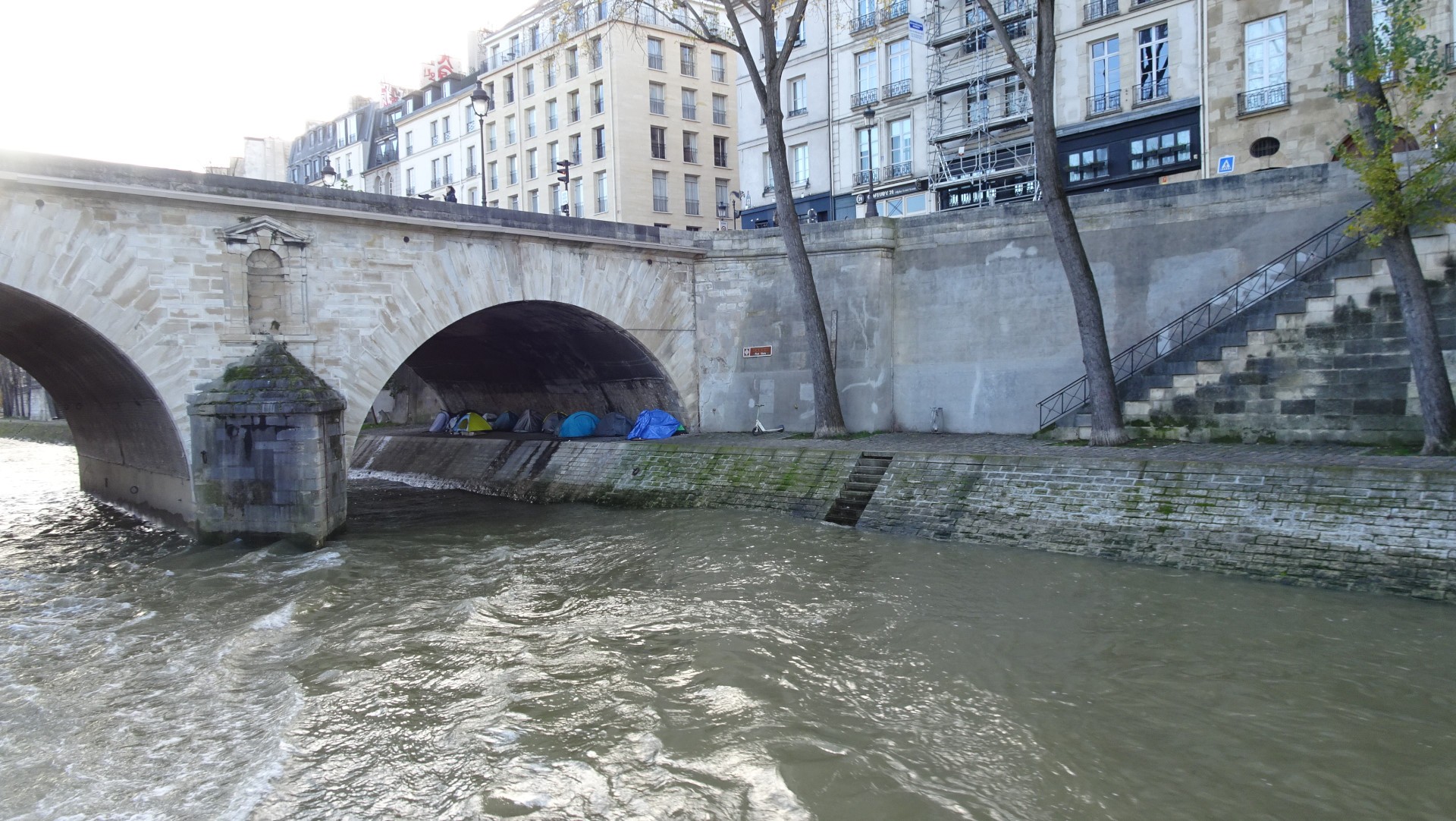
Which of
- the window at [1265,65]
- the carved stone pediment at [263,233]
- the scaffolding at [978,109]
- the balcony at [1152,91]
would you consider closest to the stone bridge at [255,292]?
the carved stone pediment at [263,233]

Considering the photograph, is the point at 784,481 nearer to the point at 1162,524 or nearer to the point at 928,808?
the point at 1162,524

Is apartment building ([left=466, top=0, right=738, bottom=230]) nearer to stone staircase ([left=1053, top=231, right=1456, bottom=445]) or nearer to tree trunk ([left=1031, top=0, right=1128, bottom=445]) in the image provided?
tree trunk ([left=1031, top=0, right=1128, bottom=445])

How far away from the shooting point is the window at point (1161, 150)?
24.2 m

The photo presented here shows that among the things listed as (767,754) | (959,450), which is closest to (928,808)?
(767,754)

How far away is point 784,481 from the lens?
16.1 m

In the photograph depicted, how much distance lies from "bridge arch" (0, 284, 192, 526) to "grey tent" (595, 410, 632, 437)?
875 centimetres

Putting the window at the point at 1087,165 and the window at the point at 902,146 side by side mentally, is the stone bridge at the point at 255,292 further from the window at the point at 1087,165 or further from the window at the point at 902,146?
the window at the point at 902,146

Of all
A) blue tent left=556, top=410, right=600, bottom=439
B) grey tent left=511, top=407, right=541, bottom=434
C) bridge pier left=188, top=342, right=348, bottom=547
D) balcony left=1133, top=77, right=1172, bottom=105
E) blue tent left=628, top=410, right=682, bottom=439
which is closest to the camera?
bridge pier left=188, top=342, right=348, bottom=547

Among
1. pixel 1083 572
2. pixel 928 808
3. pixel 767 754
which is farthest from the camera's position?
pixel 1083 572

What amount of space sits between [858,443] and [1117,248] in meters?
5.68

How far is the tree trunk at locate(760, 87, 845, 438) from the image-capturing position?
18.2 meters

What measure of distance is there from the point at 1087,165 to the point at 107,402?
23756mm

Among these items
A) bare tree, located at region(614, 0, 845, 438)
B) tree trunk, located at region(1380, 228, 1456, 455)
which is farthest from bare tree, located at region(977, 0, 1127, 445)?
bare tree, located at region(614, 0, 845, 438)

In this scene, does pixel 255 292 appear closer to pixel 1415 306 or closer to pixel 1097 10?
pixel 1415 306
